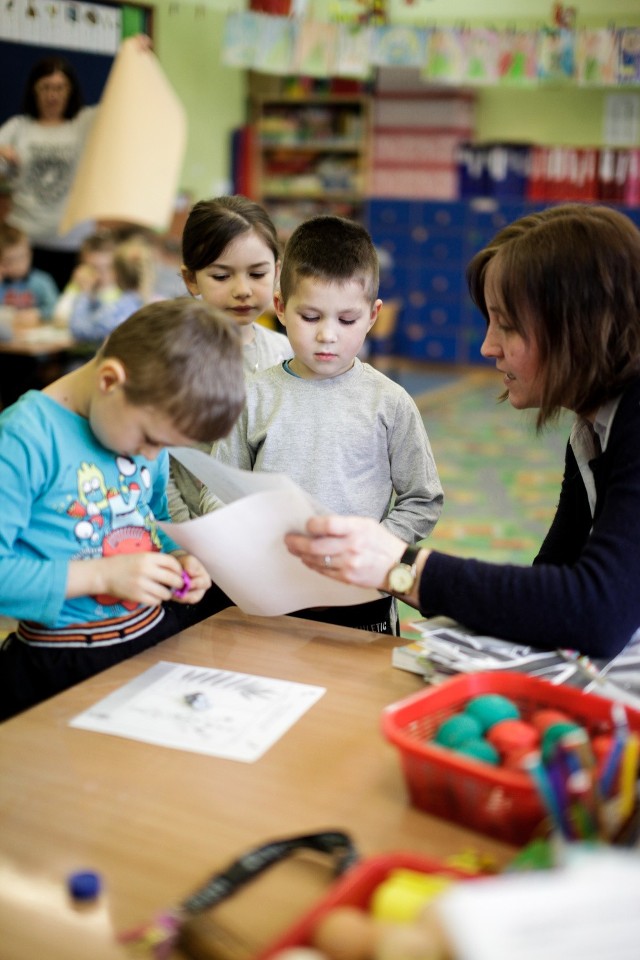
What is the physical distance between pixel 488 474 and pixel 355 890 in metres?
4.76

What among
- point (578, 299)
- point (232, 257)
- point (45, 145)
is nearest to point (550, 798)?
point (578, 299)

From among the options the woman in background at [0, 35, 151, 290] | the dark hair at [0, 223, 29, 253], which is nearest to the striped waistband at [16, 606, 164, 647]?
the woman in background at [0, 35, 151, 290]

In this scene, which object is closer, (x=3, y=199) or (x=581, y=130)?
(x=3, y=199)

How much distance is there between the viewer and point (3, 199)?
5406mm

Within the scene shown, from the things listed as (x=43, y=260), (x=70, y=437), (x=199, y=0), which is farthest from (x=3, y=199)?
(x=70, y=437)

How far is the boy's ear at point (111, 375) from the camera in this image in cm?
126

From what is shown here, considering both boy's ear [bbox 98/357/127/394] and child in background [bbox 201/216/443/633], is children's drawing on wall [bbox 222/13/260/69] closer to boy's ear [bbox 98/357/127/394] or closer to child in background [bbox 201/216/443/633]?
child in background [bbox 201/216/443/633]

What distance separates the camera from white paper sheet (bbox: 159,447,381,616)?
125 cm

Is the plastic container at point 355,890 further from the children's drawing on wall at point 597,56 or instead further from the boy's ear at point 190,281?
the children's drawing on wall at point 597,56

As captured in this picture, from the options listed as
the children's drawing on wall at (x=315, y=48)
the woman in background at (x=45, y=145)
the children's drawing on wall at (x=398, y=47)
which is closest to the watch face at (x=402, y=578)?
the woman in background at (x=45, y=145)

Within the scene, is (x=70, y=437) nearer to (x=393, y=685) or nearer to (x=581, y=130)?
(x=393, y=685)

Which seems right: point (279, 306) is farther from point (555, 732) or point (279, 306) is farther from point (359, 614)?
point (555, 732)

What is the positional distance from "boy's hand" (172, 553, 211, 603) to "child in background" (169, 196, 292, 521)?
53 cm

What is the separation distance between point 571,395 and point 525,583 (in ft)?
0.88
